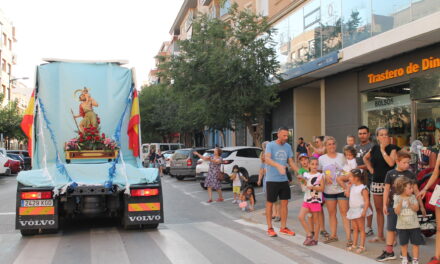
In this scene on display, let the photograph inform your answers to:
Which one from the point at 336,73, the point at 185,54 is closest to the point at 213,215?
the point at 336,73

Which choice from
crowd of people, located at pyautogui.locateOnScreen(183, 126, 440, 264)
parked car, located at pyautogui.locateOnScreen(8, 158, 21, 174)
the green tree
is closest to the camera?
crowd of people, located at pyautogui.locateOnScreen(183, 126, 440, 264)

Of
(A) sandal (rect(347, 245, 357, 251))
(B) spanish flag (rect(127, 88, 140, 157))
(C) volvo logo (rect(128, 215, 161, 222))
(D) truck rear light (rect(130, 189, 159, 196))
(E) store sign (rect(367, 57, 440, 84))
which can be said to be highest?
(E) store sign (rect(367, 57, 440, 84))

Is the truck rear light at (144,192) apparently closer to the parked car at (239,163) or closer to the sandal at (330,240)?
the sandal at (330,240)

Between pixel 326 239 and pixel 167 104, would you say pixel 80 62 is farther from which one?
pixel 167 104

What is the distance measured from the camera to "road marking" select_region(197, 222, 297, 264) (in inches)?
245

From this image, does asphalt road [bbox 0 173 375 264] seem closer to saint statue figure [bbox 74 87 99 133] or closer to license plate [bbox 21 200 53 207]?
license plate [bbox 21 200 53 207]

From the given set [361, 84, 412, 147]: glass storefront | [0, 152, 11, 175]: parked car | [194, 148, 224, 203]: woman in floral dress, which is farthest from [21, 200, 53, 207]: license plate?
[0, 152, 11, 175]: parked car

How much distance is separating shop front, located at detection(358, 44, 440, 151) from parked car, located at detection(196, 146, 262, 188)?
4.37m

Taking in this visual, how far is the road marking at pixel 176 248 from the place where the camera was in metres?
6.14

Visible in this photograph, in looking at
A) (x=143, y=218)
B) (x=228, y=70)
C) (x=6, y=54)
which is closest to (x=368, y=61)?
(x=228, y=70)

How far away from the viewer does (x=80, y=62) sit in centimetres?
909

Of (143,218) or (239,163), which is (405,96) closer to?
(239,163)

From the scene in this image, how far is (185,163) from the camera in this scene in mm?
20938

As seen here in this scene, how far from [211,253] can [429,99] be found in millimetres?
10058
